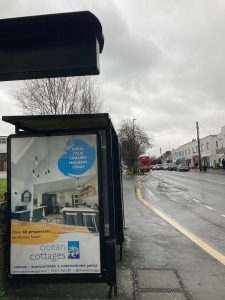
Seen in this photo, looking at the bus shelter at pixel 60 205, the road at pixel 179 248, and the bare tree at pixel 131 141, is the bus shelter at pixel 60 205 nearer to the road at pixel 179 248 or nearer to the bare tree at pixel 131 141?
the road at pixel 179 248

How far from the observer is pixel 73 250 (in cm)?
480

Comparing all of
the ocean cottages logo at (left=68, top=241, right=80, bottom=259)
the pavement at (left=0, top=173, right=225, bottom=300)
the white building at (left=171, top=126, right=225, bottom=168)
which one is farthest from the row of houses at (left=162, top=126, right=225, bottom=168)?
the ocean cottages logo at (left=68, top=241, right=80, bottom=259)

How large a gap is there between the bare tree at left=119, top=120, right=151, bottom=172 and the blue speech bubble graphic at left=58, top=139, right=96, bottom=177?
186 ft

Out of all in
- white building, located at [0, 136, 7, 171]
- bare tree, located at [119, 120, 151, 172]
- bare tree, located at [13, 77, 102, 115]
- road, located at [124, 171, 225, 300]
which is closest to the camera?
road, located at [124, 171, 225, 300]

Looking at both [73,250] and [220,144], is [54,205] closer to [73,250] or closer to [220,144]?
[73,250]

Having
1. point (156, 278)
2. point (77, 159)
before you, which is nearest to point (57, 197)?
point (77, 159)

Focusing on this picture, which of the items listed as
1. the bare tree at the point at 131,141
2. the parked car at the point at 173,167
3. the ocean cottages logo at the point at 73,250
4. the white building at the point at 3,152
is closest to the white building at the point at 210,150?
the parked car at the point at 173,167

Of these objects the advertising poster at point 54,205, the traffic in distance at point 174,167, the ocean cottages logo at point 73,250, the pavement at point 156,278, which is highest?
the traffic in distance at point 174,167

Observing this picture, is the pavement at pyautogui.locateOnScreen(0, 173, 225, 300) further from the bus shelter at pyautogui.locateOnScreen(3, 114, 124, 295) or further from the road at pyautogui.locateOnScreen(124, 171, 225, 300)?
the bus shelter at pyautogui.locateOnScreen(3, 114, 124, 295)

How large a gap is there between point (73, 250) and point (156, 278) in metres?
1.39

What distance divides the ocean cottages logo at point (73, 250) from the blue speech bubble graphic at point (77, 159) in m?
0.85

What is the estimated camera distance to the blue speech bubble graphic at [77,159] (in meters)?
4.91

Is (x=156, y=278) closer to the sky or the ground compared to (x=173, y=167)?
closer to the ground

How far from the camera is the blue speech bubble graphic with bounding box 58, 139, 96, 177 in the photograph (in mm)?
4910
